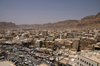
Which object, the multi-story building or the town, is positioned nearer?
the multi-story building

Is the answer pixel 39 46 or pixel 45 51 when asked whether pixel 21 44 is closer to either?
pixel 39 46

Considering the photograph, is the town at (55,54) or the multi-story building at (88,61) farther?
the town at (55,54)

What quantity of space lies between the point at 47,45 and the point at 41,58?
22.8ft

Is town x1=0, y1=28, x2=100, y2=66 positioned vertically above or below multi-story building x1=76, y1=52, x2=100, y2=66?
below

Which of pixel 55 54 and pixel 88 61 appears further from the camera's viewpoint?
pixel 55 54

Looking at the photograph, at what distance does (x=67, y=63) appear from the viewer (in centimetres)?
1440

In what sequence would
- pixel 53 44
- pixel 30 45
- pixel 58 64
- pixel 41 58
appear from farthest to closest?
1. pixel 30 45
2. pixel 53 44
3. pixel 41 58
4. pixel 58 64

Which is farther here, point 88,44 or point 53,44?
point 53,44

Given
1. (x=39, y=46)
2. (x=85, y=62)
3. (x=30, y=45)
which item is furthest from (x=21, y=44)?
(x=85, y=62)

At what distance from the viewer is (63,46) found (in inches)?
964

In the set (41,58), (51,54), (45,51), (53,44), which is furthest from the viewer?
(53,44)

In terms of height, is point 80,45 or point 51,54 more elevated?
point 80,45

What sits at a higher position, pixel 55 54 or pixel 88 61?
pixel 88 61

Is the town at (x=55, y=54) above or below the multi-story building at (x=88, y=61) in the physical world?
below
